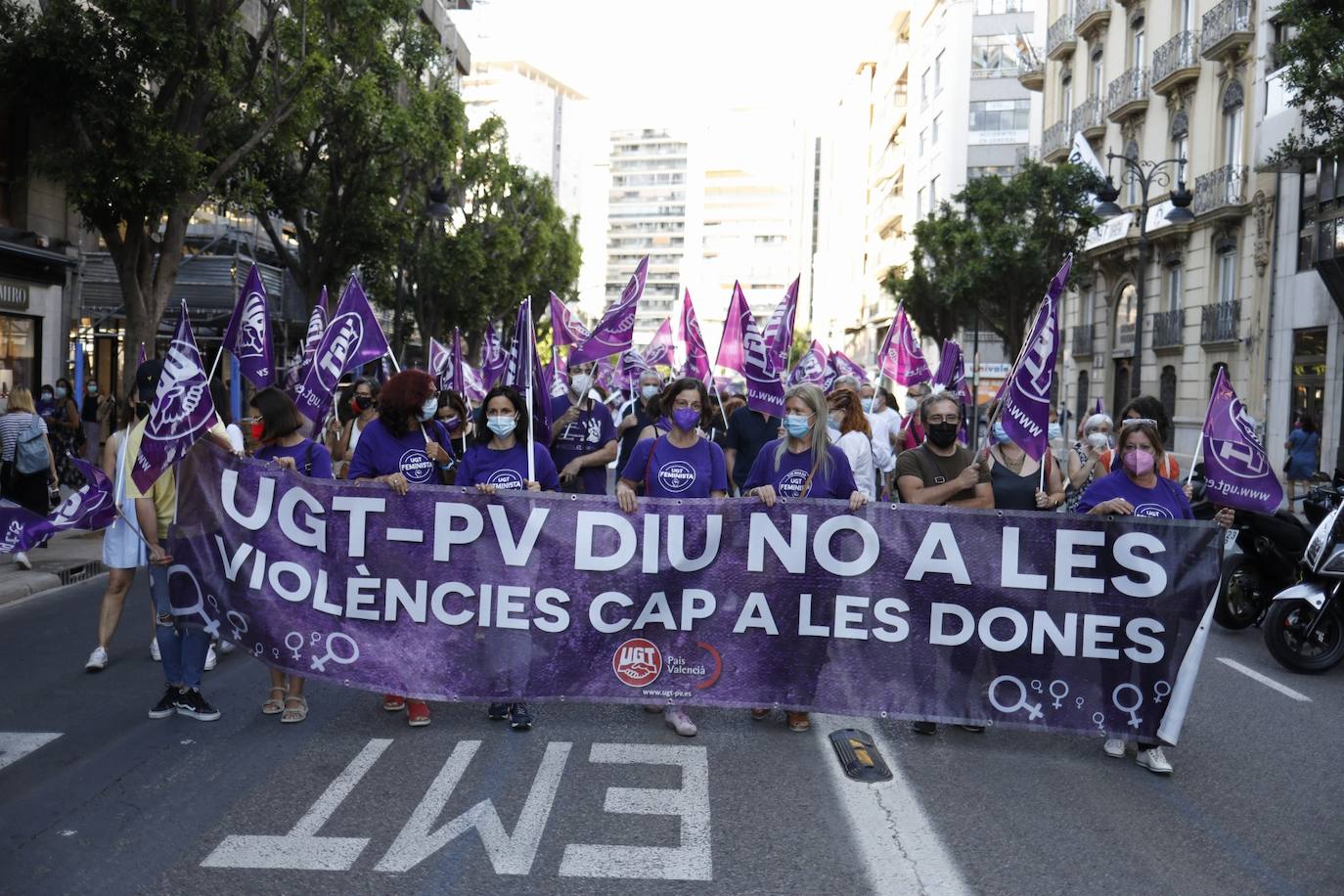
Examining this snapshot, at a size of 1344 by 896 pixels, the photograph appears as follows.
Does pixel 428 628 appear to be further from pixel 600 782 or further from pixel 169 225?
pixel 169 225

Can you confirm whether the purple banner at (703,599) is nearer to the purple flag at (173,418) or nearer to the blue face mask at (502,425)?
the purple flag at (173,418)

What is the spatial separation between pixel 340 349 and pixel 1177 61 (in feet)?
99.9

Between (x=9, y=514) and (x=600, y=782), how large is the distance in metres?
3.34

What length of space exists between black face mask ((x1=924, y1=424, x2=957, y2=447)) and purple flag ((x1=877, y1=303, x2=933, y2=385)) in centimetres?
898

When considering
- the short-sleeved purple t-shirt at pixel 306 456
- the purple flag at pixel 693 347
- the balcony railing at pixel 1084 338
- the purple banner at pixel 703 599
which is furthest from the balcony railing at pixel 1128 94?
the short-sleeved purple t-shirt at pixel 306 456

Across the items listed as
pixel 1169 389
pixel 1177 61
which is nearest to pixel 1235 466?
pixel 1169 389

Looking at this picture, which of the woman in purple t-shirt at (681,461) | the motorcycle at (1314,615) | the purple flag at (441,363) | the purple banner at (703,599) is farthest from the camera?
the purple flag at (441,363)

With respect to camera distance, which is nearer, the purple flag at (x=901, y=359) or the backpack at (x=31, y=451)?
the backpack at (x=31, y=451)

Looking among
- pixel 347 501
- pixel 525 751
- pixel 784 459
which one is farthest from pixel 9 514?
pixel 784 459

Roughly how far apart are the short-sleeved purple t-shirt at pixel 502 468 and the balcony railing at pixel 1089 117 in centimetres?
3679

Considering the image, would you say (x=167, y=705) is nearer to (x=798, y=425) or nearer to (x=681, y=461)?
(x=681, y=461)

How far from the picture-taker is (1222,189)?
31.5 metres

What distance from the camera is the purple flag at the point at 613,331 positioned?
1267 centimetres

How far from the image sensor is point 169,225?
16328 millimetres
